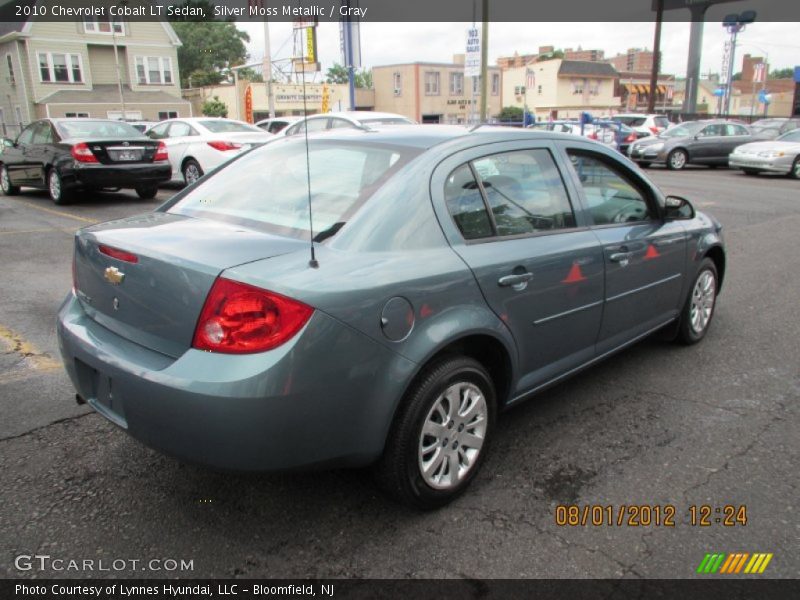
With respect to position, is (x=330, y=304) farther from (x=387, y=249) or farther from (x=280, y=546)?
(x=280, y=546)

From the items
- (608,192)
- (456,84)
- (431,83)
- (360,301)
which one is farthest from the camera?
(456,84)

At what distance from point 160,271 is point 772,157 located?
19004 millimetres

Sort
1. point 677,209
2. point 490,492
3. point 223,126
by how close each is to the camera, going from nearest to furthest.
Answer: point 490,492
point 677,209
point 223,126

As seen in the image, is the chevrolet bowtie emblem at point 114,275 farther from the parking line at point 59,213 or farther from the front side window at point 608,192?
the parking line at point 59,213

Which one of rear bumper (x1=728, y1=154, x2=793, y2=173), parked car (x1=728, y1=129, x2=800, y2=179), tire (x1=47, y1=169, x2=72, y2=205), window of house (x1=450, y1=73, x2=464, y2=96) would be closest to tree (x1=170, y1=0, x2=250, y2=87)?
window of house (x1=450, y1=73, x2=464, y2=96)

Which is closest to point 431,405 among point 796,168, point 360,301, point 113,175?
point 360,301

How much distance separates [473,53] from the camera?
19.2m

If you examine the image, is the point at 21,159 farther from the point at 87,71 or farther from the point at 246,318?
the point at 87,71

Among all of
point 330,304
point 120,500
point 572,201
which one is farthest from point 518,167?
point 120,500

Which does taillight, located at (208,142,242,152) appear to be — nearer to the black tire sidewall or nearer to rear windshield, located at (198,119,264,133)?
Result: rear windshield, located at (198,119,264,133)

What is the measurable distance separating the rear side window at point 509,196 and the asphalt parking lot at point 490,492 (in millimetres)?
1117

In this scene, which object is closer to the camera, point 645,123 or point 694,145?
point 694,145

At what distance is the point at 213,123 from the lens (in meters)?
13.2

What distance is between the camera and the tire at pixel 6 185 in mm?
12657
